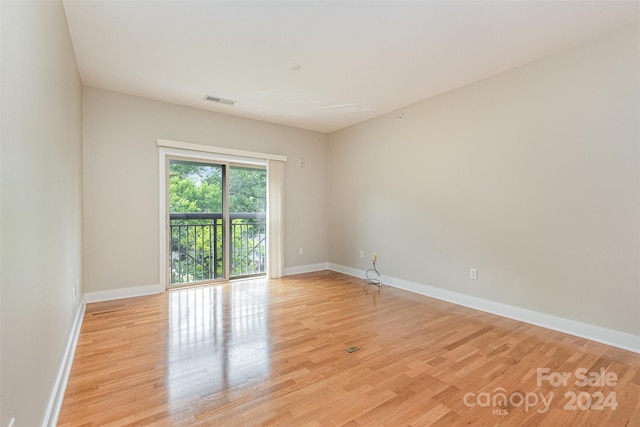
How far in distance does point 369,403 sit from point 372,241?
3119mm

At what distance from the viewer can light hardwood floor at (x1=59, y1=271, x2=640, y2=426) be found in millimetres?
1641

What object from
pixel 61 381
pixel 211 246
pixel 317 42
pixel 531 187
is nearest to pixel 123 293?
pixel 211 246

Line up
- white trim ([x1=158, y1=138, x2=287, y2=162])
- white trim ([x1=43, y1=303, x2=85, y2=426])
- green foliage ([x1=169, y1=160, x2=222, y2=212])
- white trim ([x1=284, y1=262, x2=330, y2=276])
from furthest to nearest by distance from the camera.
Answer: white trim ([x1=284, y1=262, x2=330, y2=276]) < green foliage ([x1=169, y1=160, x2=222, y2=212]) < white trim ([x1=158, y1=138, x2=287, y2=162]) < white trim ([x1=43, y1=303, x2=85, y2=426])

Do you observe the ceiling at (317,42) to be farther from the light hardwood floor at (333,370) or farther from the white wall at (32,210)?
the light hardwood floor at (333,370)

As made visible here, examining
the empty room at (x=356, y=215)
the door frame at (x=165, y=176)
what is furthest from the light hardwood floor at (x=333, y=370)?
the door frame at (x=165, y=176)

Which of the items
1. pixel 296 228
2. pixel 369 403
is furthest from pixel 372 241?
pixel 369 403

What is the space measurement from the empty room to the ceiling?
3 centimetres

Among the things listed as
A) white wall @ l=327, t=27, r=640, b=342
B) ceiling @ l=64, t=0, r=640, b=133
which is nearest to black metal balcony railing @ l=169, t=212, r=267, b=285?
ceiling @ l=64, t=0, r=640, b=133

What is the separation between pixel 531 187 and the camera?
2.95 metres

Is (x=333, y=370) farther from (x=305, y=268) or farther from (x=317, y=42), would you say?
(x=305, y=268)

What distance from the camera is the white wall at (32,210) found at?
40.2 inches

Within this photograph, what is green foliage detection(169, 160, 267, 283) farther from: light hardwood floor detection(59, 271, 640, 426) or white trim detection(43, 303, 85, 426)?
white trim detection(43, 303, 85, 426)

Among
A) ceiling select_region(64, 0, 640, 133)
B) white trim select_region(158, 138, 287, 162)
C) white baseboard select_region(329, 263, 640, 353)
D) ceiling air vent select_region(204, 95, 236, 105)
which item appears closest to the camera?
ceiling select_region(64, 0, 640, 133)

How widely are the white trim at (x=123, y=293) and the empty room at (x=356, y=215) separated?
0.09ft
